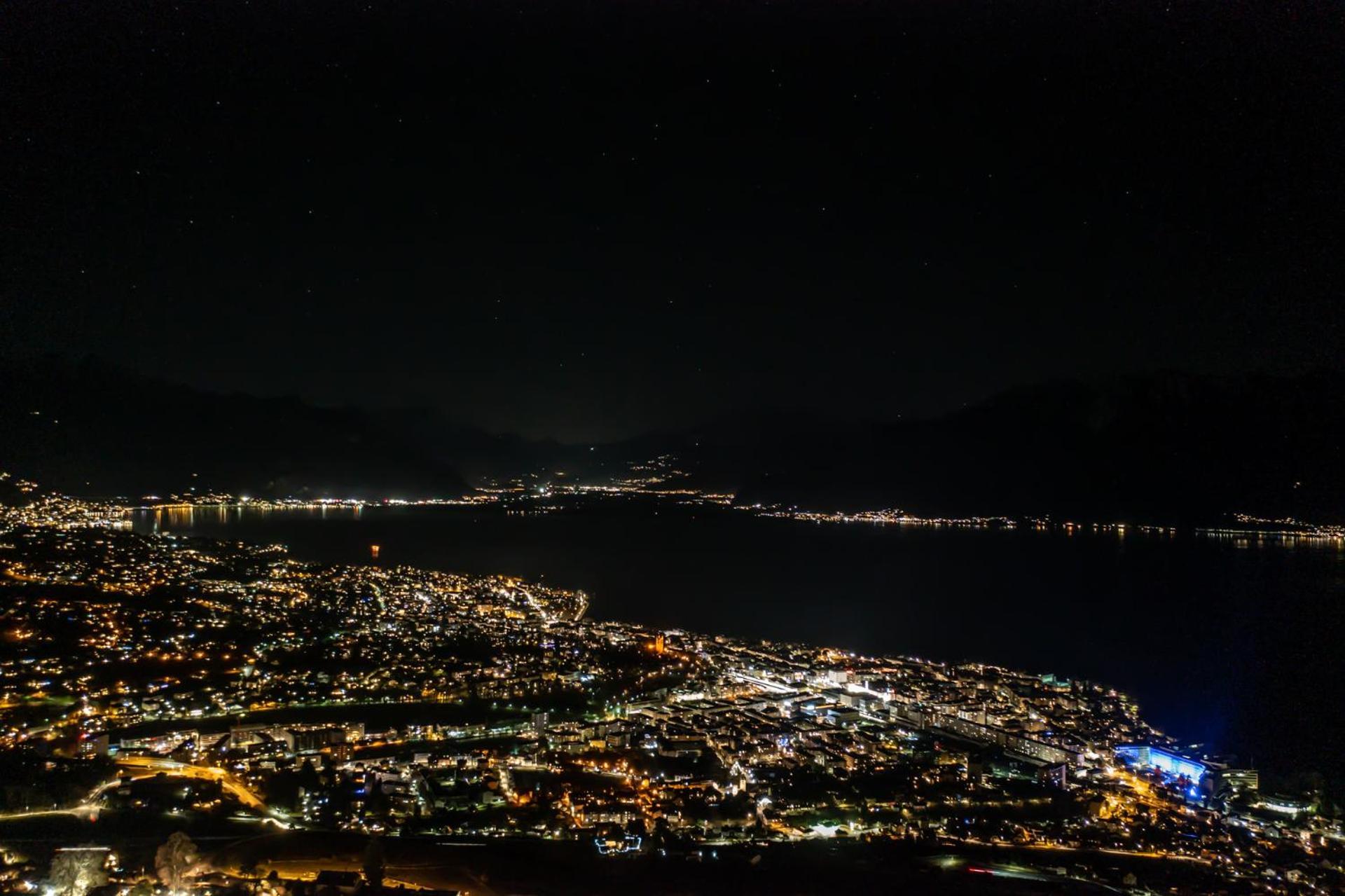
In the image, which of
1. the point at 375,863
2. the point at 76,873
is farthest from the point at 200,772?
the point at 375,863

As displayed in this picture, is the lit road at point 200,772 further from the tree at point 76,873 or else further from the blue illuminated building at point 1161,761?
the blue illuminated building at point 1161,761

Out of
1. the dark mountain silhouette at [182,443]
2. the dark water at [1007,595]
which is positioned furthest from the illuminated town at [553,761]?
the dark mountain silhouette at [182,443]

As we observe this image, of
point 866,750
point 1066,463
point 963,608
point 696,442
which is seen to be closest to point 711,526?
point 1066,463

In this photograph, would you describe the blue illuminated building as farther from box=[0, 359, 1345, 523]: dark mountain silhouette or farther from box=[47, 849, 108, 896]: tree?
box=[0, 359, 1345, 523]: dark mountain silhouette

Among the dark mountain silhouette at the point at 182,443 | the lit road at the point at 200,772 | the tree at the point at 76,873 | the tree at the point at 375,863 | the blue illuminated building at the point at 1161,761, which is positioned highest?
the dark mountain silhouette at the point at 182,443

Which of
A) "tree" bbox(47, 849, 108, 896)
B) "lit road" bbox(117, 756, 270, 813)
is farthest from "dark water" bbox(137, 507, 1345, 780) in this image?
"tree" bbox(47, 849, 108, 896)

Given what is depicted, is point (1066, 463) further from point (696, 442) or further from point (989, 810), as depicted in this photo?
point (696, 442)
